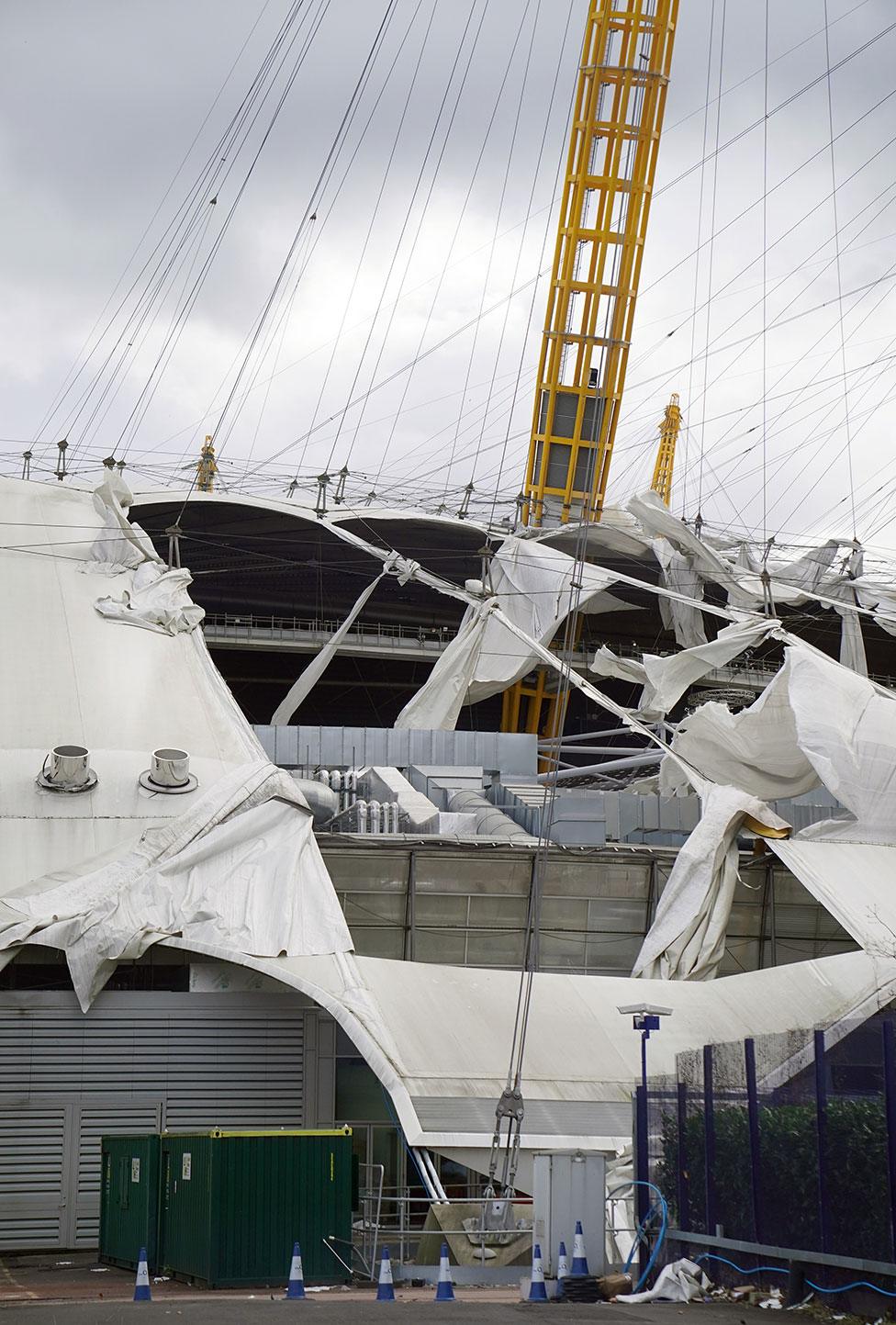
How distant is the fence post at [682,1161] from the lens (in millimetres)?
15859

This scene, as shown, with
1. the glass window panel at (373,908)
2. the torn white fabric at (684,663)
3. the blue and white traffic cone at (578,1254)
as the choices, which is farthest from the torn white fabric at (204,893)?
the torn white fabric at (684,663)

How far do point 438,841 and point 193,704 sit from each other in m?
6.31

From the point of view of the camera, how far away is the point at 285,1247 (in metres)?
18.0

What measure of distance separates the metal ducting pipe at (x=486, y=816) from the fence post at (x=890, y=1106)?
15788 mm

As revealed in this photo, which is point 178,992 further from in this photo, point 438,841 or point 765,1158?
point 765,1158

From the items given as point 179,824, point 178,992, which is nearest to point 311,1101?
point 178,992

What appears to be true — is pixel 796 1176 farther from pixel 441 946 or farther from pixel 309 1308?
pixel 441 946

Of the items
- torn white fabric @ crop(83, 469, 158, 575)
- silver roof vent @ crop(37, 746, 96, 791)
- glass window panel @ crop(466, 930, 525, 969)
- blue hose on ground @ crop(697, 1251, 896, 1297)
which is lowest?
blue hose on ground @ crop(697, 1251, 896, 1297)

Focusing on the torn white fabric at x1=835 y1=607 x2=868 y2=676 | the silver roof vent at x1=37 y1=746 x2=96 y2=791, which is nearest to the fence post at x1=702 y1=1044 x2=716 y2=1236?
the silver roof vent at x1=37 y1=746 x2=96 y2=791

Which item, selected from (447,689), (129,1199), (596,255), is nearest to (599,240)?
→ (596,255)

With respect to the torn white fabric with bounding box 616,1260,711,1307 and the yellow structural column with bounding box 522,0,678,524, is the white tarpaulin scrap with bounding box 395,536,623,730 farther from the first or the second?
the torn white fabric with bounding box 616,1260,711,1307

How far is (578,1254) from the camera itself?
628 inches

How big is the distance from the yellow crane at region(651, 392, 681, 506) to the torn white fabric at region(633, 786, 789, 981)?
228ft

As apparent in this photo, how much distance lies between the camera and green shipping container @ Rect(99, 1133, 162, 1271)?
1959cm
